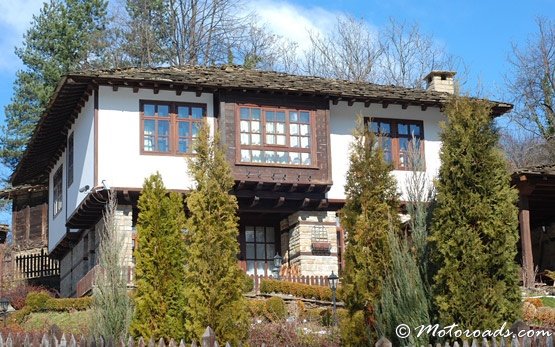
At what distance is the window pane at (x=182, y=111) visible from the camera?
81.6 ft

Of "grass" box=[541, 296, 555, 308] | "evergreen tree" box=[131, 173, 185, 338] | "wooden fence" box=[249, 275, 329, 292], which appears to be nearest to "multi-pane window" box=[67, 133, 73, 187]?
"wooden fence" box=[249, 275, 329, 292]

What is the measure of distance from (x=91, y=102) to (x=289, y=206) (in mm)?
5953

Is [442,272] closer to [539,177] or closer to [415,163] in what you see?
[415,163]

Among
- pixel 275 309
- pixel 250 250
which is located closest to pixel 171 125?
pixel 250 250

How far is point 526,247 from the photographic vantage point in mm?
23094

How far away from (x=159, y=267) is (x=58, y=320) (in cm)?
593

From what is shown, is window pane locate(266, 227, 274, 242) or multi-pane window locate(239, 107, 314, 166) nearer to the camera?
multi-pane window locate(239, 107, 314, 166)

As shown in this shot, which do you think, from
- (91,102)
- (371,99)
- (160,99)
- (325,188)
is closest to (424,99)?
(371,99)

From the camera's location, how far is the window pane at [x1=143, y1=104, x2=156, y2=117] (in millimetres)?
24609

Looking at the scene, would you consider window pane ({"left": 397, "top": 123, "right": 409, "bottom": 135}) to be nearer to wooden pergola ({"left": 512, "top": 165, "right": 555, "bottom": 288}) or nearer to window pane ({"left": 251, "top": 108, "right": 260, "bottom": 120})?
wooden pergola ({"left": 512, "top": 165, "right": 555, "bottom": 288})

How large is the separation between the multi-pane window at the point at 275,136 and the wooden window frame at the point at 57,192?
6.81 m

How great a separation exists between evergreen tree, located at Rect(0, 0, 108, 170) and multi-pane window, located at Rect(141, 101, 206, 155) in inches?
659

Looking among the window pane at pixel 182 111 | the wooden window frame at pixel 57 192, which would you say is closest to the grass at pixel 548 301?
the window pane at pixel 182 111

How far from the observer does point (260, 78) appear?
26.4 metres
